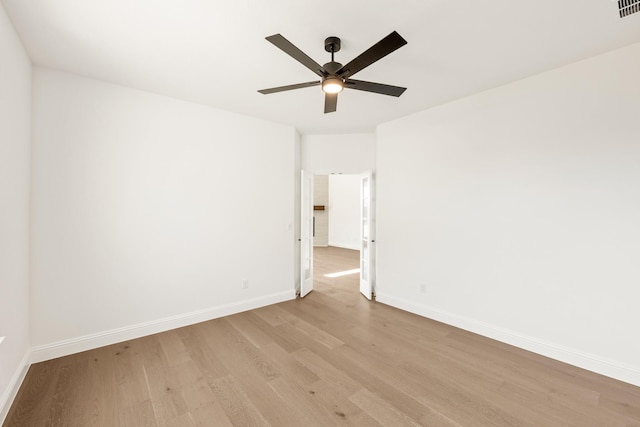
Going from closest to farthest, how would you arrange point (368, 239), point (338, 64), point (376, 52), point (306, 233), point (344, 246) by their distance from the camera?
point (376, 52) < point (338, 64) < point (368, 239) < point (306, 233) < point (344, 246)

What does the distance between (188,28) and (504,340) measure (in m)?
4.40

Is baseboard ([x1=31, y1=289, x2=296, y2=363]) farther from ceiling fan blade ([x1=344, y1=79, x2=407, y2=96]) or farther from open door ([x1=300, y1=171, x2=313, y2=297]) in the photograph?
ceiling fan blade ([x1=344, y1=79, x2=407, y2=96])

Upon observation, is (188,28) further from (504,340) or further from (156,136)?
(504,340)

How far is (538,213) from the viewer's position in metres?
2.83

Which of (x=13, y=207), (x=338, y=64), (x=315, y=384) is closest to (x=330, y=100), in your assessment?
(x=338, y=64)

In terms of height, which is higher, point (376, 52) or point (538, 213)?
point (376, 52)

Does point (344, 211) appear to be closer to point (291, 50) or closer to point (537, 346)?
point (537, 346)

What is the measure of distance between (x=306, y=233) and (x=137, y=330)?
2747 mm

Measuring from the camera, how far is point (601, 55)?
2.47 metres

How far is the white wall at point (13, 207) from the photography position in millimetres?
1945

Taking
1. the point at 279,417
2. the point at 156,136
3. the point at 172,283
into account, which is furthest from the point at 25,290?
the point at 279,417

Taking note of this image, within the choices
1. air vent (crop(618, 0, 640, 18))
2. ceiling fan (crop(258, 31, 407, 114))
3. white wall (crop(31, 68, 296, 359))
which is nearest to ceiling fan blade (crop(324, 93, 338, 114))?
ceiling fan (crop(258, 31, 407, 114))

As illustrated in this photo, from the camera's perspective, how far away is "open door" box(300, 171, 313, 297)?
4.61 meters

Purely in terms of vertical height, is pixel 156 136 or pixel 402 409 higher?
pixel 156 136
